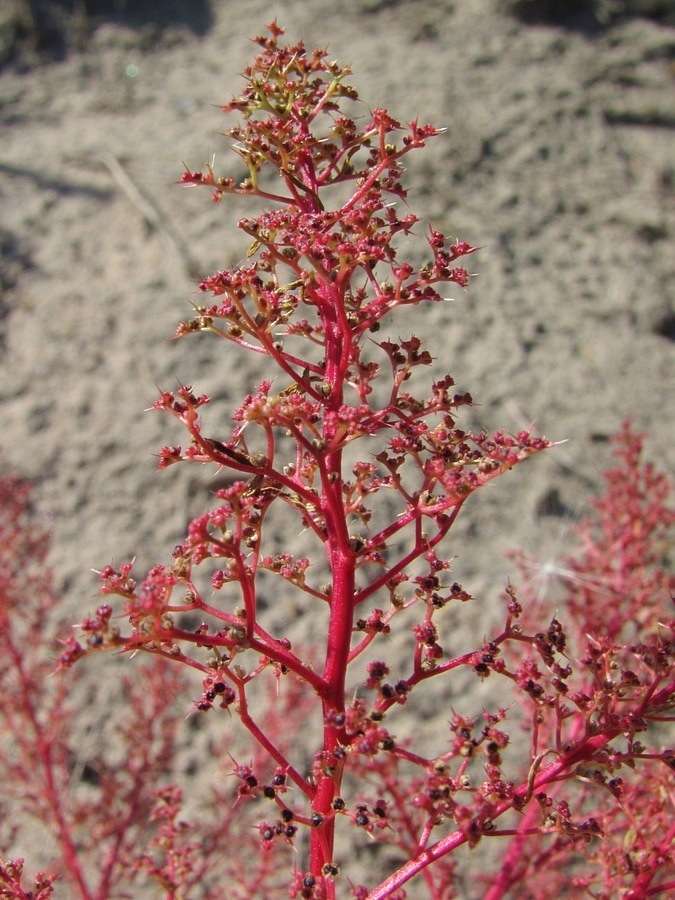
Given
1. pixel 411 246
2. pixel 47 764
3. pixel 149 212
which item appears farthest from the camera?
pixel 149 212

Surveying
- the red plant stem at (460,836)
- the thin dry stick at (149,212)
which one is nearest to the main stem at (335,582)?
the red plant stem at (460,836)

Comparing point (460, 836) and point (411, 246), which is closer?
point (460, 836)

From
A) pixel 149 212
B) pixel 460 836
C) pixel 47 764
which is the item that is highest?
pixel 149 212

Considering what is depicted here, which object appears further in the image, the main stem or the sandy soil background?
the sandy soil background

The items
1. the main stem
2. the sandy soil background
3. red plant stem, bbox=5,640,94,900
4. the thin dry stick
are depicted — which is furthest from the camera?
the thin dry stick

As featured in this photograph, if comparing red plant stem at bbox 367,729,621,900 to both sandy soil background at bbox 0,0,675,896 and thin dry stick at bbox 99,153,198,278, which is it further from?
thin dry stick at bbox 99,153,198,278

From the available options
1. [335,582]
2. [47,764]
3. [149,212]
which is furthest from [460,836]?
[149,212]

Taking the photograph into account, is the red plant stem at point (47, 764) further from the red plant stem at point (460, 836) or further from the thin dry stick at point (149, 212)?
the thin dry stick at point (149, 212)

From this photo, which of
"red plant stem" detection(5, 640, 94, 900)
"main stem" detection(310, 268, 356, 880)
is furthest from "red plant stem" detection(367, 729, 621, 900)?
"red plant stem" detection(5, 640, 94, 900)

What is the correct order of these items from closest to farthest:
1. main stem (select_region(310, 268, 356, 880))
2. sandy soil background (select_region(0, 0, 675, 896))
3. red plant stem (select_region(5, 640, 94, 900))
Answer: main stem (select_region(310, 268, 356, 880)) < red plant stem (select_region(5, 640, 94, 900)) < sandy soil background (select_region(0, 0, 675, 896))

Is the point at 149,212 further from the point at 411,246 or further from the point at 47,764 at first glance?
the point at 47,764

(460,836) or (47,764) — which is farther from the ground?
(47,764)
